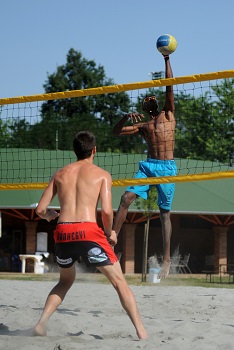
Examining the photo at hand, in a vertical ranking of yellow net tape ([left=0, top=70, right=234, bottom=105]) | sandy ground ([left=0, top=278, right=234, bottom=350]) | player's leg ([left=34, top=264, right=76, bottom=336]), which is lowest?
sandy ground ([left=0, top=278, right=234, bottom=350])

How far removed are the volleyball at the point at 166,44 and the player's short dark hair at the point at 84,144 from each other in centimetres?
267

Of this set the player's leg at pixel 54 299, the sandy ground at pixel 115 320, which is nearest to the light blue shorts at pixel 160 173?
the sandy ground at pixel 115 320

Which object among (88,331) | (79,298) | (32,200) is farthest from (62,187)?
(32,200)

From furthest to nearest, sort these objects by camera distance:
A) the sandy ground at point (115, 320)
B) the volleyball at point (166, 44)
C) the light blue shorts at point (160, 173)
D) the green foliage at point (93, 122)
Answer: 1. the green foliage at point (93, 122)
2. the light blue shorts at point (160, 173)
3. the volleyball at point (166, 44)
4. the sandy ground at point (115, 320)

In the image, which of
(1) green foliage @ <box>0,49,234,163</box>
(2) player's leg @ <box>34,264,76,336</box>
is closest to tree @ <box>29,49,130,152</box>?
(1) green foliage @ <box>0,49,234,163</box>

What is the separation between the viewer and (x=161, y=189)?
30.1ft

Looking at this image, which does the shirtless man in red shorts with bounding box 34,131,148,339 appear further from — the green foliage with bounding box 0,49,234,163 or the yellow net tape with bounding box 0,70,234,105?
the green foliage with bounding box 0,49,234,163

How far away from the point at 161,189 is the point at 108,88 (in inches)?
54.9

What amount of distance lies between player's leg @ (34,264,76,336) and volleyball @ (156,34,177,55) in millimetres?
3164

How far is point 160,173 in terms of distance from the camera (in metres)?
9.02

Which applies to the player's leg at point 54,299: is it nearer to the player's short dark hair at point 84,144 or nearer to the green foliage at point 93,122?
the player's short dark hair at point 84,144

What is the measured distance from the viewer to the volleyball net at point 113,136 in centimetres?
887

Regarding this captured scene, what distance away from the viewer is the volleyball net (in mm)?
8867

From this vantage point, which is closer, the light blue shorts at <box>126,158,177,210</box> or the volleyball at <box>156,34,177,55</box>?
the volleyball at <box>156,34,177,55</box>
